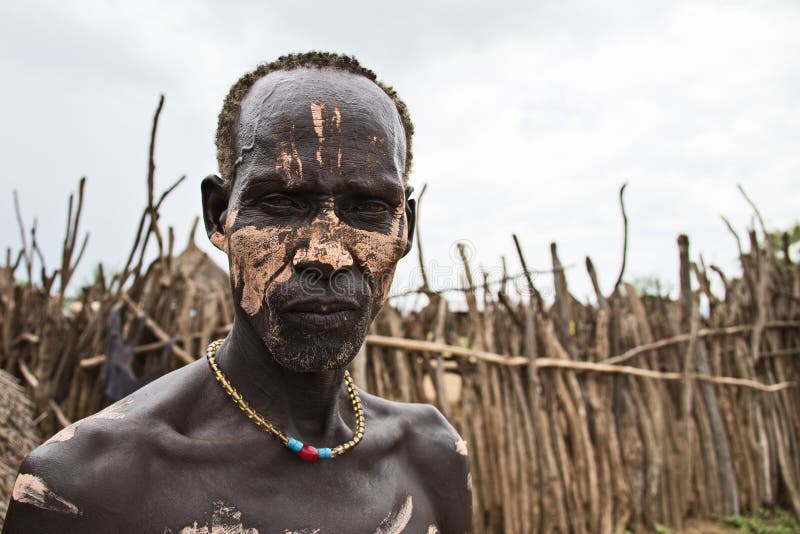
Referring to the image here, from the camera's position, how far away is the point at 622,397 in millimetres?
5262

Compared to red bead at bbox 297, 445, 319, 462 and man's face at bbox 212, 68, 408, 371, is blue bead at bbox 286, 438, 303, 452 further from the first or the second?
man's face at bbox 212, 68, 408, 371

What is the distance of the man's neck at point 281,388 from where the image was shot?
1.62m

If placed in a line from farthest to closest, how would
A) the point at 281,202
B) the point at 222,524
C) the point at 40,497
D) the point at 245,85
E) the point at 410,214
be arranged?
1. the point at 410,214
2. the point at 245,85
3. the point at 281,202
4. the point at 222,524
5. the point at 40,497

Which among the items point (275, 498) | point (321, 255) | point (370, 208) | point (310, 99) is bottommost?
point (275, 498)

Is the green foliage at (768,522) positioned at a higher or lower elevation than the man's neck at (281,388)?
lower

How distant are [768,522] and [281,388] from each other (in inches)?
244

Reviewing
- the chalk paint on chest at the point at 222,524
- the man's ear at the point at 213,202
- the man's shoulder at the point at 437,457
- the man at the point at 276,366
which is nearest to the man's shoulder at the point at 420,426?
the man's shoulder at the point at 437,457

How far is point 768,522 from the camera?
602 cm

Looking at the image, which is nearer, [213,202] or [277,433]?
[277,433]

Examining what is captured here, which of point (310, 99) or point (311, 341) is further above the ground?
point (310, 99)

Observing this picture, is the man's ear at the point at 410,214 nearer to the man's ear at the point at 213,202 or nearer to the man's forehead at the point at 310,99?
the man's forehead at the point at 310,99

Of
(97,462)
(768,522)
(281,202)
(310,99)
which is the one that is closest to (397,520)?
(97,462)

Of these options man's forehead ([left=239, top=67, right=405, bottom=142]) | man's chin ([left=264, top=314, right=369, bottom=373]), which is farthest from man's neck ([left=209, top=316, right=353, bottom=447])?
man's forehead ([left=239, top=67, right=405, bottom=142])

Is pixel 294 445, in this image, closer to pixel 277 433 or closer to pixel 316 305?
pixel 277 433
